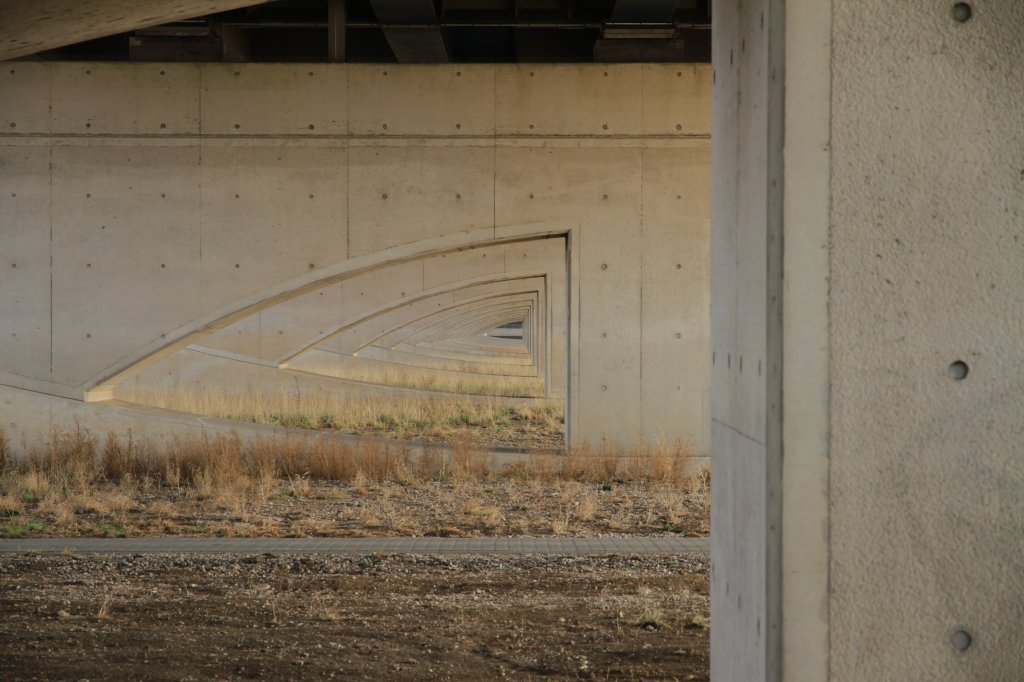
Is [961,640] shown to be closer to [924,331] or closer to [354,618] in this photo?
[924,331]

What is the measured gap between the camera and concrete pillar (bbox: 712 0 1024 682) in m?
3.03

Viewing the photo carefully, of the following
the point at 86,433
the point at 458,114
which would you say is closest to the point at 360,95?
the point at 458,114

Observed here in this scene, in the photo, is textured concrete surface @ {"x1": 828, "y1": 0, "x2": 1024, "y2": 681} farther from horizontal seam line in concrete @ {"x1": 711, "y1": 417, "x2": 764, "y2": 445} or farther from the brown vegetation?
the brown vegetation

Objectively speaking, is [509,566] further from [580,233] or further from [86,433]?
[86,433]

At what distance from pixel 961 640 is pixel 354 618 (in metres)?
3.87

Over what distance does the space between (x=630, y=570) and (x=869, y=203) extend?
4.68 meters

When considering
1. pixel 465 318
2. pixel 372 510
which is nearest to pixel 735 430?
pixel 372 510

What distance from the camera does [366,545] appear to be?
803 cm

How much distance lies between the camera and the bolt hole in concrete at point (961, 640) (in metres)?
3.02

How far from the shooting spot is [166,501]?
10336mm

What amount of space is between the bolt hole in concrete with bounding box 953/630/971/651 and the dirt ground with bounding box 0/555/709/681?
225cm

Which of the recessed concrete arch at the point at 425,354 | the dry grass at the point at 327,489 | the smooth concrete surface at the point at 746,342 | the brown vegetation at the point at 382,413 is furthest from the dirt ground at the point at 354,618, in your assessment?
the recessed concrete arch at the point at 425,354

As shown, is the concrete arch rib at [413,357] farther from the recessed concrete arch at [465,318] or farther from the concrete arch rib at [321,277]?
the concrete arch rib at [321,277]

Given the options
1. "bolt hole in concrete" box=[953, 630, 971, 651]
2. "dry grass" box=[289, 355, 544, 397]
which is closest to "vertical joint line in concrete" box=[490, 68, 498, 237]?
"bolt hole in concrete" box=[953, 630, 971, 651]
